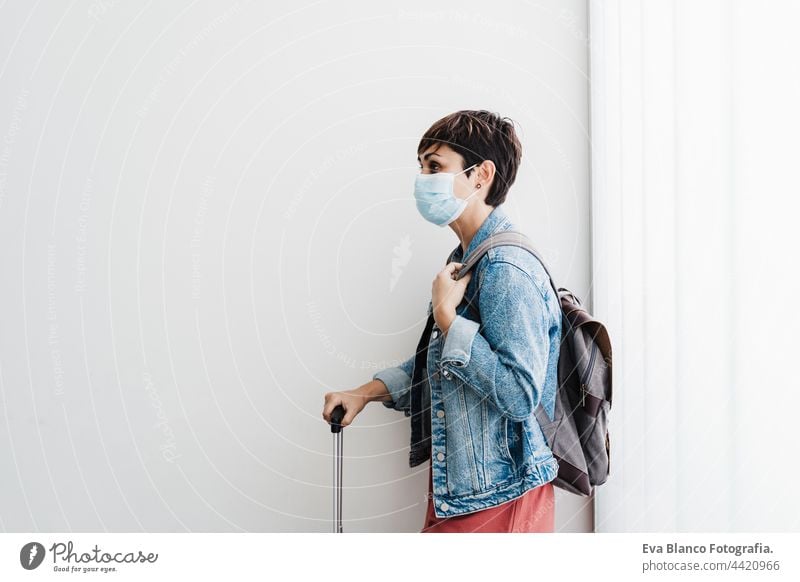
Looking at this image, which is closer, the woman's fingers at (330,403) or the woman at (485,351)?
the woman at (485,351)

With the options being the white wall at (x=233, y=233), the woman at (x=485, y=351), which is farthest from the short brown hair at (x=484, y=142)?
the white wall at (x=233, y=233)

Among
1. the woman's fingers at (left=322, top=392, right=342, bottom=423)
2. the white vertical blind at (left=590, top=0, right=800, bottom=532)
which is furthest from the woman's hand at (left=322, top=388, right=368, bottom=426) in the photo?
the white vertical blind at (left=590, top=0, right=800, bottom=532)

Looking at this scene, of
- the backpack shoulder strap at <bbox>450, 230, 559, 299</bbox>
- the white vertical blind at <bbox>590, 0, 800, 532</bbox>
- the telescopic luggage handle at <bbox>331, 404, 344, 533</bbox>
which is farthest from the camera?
the telescopic luggage handle at <bbox>331, 404, 344, 533</bbox>

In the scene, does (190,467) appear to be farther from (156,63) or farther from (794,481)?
(794,481)

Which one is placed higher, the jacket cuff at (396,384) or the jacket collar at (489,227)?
the jacket collar at (489,227)

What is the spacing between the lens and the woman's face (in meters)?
0.66

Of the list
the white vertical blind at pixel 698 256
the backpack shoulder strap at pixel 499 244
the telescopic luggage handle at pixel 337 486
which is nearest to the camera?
the white vertical blind at pixel 698 256

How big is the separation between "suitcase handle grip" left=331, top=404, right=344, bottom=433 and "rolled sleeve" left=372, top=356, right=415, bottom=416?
6 centimetres

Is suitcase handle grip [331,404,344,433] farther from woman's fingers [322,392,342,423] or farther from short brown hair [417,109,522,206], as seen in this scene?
short brown hair [417,109,522,206]

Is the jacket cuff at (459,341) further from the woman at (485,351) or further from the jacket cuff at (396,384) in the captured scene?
the jacket cuff at (396,384)

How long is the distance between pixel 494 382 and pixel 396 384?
176mm

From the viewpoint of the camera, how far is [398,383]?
730 millimetres

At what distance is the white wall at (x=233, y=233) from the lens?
77 centimetres

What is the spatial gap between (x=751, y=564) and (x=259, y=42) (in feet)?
2.81
